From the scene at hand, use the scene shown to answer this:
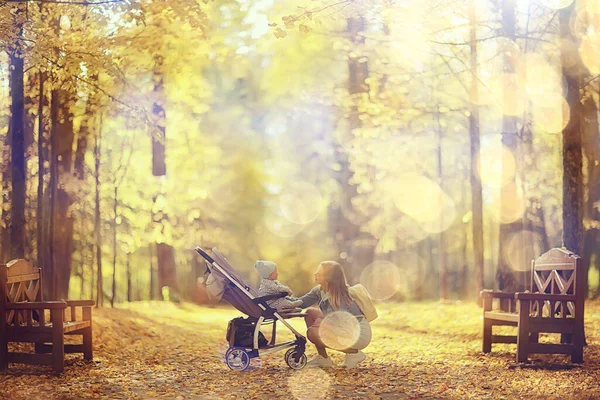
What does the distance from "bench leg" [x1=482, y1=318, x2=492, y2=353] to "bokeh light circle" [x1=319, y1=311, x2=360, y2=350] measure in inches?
89.1

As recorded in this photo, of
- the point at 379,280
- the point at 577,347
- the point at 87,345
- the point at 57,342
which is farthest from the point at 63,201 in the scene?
the point at 379,280

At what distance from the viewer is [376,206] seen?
21875 mm

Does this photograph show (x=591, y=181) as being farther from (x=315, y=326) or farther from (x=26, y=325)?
(x=26, y=325)

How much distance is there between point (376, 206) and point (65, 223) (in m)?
10.5

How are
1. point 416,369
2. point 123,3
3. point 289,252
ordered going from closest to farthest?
point 416,369 < point 123,3 < point 289,252

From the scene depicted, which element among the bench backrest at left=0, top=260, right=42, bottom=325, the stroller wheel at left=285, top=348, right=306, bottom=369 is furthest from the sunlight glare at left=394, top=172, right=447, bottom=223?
the bench backrest at left=0, top=260, right=42, bottom=325

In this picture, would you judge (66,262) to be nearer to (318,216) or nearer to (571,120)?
(571,120)

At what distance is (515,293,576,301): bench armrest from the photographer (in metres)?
8.81

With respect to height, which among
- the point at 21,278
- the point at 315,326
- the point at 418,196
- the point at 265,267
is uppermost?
the point at 418,196

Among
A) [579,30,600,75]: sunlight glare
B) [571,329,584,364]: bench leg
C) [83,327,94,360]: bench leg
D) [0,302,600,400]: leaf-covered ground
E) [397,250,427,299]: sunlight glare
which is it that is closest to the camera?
[0,302,600,400]: leaf-covered ground

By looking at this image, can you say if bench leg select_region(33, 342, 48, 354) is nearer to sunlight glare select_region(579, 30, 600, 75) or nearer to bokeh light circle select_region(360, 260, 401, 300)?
sunlight glare select_region(579, 30, 600, 75)

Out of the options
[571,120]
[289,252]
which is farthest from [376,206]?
[571,120]

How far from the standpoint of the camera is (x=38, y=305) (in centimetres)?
861

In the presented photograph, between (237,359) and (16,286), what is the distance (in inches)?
120
